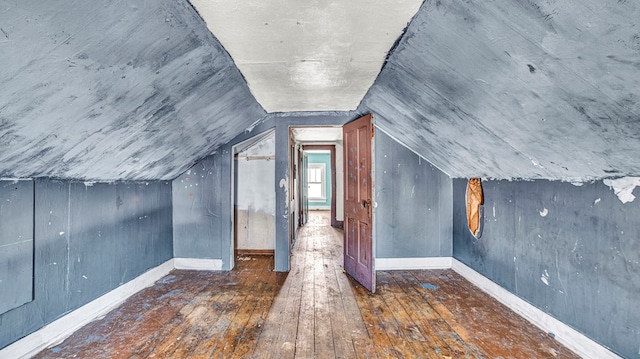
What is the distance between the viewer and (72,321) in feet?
8.75

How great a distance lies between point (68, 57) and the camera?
1464 millimetres

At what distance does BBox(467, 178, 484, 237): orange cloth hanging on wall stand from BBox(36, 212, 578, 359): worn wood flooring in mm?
693

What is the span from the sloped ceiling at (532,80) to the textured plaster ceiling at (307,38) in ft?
0.57

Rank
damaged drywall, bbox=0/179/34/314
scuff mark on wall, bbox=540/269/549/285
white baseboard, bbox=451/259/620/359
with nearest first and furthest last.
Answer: damaged drywall, bbox=0/179/34/314 → white baseboard, bbox=451/259/620/359 → scuff mark on wall, bbox=540/269/549/285

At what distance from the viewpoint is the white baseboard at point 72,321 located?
224 cm

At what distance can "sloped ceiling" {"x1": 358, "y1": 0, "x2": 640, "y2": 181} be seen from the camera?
1.25m

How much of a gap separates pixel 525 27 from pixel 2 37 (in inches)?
82.5

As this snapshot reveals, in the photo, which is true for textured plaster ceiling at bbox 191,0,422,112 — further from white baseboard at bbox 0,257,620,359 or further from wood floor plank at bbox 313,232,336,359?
white baseboard at bbox 0,257,620,359

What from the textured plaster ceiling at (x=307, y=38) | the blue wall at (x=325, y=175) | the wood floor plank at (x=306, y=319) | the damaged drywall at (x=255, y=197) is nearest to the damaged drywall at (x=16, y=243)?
the textured plaster ceiling at (x=307, y=38)

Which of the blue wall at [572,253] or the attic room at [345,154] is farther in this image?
the blue wall at [572,253]

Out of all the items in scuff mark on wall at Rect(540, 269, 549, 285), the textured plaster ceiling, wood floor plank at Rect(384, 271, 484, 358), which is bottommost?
wood floor plank at Rect(384, 271, 484, 358)

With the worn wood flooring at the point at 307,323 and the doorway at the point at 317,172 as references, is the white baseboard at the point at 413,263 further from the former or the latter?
the doorway at the point at 317,172

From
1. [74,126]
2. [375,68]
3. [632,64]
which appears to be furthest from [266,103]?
[632,64]

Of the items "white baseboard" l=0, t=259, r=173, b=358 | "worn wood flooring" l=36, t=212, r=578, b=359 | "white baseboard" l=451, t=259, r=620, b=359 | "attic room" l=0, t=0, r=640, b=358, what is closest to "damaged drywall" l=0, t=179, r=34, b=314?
"attic room" l=0, t=0, r=640, b=358
